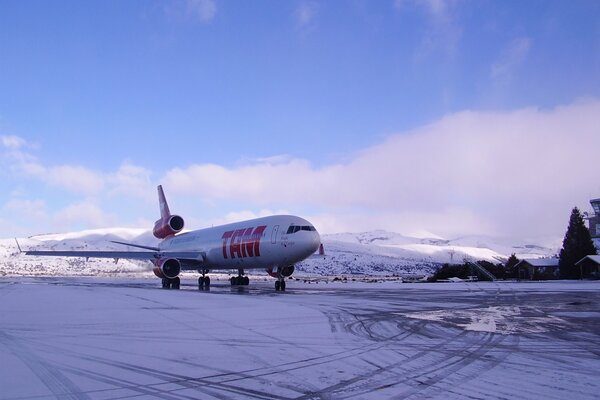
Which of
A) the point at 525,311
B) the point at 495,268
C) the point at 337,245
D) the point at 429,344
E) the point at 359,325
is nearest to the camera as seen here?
the point at 429,344

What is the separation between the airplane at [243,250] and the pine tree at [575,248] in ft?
111

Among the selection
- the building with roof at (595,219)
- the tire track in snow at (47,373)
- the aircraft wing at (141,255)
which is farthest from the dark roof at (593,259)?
the tire track in snow at (47,373)

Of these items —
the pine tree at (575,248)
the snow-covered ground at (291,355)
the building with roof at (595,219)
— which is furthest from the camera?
the building with roof at (595,219)

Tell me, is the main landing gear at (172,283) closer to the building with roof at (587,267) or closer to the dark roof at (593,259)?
the dark roof at (593,259)

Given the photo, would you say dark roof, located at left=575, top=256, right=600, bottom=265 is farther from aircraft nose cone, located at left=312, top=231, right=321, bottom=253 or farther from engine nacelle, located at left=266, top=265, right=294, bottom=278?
aircraft nose cone, located at left=312, top=231, right=321, bottom=253

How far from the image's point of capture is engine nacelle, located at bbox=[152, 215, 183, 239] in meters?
45.6

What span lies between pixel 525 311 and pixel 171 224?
117 ft

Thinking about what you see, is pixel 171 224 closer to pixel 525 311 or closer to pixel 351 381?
pixel 525 311

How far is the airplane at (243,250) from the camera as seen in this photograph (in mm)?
27766

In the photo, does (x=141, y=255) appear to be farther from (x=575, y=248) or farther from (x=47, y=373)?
(x=575, y=248)

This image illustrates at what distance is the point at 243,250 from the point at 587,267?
3874 cm

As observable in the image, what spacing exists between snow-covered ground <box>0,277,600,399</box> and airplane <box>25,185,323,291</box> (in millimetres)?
14079

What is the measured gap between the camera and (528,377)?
6.39 m

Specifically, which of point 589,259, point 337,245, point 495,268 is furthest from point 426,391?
point 337,245
